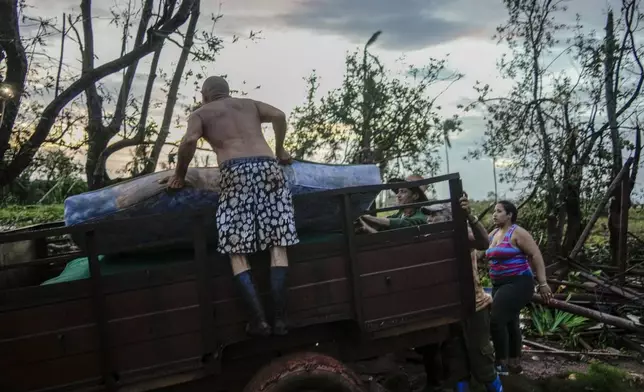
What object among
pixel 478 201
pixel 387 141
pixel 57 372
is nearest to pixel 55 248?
pixel 57 372

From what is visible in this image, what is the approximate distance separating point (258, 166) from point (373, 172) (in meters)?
0.95

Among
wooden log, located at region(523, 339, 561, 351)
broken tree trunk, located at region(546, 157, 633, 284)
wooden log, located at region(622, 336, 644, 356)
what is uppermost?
broken tree trunk, located at region(546, 157, 633, 284)

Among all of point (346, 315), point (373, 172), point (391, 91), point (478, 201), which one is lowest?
point (478, 201)

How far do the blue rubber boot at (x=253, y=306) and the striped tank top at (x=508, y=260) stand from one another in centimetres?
270

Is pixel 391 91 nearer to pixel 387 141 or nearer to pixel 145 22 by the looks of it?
pixel 387 141

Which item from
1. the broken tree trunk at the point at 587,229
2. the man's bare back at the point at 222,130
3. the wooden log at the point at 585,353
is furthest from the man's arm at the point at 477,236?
the broken tree trunk at the point at 587,229

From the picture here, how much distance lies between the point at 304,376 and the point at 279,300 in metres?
0.46

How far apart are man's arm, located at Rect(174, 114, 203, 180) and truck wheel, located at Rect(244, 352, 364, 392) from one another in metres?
1.25

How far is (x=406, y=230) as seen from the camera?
11.8 feet

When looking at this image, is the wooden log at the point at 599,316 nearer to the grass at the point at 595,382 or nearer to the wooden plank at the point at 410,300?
the grass at the point at 595,382

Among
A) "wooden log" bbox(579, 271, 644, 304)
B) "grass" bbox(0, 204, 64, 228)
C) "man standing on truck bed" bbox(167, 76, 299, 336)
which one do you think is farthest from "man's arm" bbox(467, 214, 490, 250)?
"grass" bbox(0, 204, 64, 228)

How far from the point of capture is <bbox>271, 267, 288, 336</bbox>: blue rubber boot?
311 centimetres

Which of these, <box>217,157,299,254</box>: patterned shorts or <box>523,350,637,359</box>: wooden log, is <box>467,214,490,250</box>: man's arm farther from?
<box>523,350,637,359</box>: wooden log

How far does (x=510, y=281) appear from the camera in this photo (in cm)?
494
